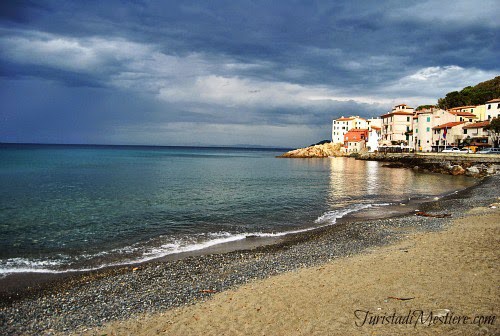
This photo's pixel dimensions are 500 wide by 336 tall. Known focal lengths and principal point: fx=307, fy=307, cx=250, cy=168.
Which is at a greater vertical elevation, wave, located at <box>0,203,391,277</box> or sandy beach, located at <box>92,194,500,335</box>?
sandy beach, located at <box>92,194,500,335</box>

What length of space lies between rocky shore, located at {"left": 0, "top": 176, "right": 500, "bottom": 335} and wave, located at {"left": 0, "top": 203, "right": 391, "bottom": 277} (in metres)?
1.40

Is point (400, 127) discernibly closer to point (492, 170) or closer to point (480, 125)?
point (480, 125)

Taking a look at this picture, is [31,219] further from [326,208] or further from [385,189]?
[385,189]

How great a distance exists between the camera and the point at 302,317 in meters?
8.62

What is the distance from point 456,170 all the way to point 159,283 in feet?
215

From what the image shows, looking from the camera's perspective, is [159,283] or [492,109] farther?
[492,109]

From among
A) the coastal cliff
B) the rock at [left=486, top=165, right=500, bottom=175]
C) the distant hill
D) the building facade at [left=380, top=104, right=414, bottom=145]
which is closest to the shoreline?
the rock at [left=486, top=165, right=500, bottom=175]

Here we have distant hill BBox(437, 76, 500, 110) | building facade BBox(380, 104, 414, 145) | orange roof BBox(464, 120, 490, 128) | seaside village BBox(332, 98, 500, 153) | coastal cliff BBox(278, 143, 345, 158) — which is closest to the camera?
orange roof BBox(464, 120, 490, 128)

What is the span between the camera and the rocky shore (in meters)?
9.52

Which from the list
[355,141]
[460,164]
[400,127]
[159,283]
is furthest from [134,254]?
[355,141]

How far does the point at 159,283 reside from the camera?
11961 mm

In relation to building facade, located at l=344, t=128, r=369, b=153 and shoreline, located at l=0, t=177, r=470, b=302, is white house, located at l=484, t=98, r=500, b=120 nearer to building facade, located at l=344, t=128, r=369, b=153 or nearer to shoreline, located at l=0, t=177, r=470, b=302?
building facade, located at l=344, t=128, r=369, b=153

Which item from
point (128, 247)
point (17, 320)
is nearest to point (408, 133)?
point (128, 247)

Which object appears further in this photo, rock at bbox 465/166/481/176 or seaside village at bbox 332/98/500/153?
seaside village at bbox 332/98/500/153
